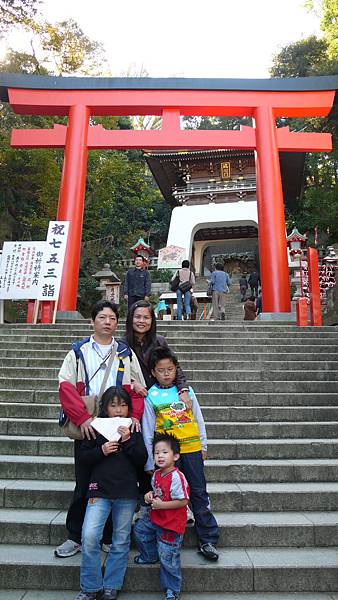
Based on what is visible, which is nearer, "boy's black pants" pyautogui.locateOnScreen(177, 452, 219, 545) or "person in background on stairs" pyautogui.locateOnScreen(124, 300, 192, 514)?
"boy's black pants" pyautogui.locateOnScreen(177, 452, 219, 545)

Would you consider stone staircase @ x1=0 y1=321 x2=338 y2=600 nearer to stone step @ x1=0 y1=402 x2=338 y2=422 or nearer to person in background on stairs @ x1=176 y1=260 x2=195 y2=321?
stone step @ x1=0 y1=402 x2=338 y2=422

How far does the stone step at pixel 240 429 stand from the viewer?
156 inches

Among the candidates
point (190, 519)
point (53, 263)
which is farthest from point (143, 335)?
point (53, 263)

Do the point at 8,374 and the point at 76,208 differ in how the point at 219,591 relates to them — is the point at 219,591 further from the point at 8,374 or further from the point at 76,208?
the point at 76,208

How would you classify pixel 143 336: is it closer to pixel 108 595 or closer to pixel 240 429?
pixel 108 595

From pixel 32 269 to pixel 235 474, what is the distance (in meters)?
5.55

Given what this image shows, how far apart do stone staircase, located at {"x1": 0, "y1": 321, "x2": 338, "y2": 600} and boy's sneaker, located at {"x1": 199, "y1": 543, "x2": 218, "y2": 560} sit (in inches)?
1.6

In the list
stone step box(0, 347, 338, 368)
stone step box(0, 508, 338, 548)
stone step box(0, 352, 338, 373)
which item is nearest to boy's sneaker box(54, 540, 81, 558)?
stone step box(0, 508, 338, 548)

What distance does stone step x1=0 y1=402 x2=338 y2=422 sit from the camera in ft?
14.0

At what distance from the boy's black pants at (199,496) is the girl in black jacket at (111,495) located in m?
0.27

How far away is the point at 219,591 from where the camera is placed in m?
2.41

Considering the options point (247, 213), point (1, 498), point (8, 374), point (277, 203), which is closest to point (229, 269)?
point (247, 213)

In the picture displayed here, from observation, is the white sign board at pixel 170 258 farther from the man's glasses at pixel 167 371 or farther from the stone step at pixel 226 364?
the man's glasses at pixel 167 371

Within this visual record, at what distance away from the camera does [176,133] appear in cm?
912
